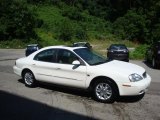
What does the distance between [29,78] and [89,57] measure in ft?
8.41

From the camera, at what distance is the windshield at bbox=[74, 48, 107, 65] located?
32.4ft

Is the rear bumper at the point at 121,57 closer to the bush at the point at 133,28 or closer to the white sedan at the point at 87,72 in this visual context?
the white sedan at the point at 87,72

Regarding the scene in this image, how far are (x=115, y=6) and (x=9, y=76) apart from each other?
6062cm

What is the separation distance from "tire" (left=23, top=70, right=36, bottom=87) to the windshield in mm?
2087

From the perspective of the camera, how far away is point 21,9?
43875 millimetres

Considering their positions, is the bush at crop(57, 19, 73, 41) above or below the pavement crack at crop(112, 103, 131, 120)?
below

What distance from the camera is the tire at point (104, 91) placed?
9.12m

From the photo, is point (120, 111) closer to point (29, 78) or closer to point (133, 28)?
point (29, 78)

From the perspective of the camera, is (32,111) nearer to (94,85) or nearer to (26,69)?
(94,85)

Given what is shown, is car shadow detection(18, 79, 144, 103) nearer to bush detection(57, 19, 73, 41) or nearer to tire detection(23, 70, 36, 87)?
tire detection(23, 70, 36, 87)

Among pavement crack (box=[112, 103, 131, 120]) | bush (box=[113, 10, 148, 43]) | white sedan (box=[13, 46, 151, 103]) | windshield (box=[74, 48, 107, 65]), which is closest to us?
pavement crack (box=[112, 103, 131, 120])

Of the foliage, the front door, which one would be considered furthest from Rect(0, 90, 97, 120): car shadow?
the foliage

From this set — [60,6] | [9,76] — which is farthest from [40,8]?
[9,76]

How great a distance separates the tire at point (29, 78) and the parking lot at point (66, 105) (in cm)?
20
